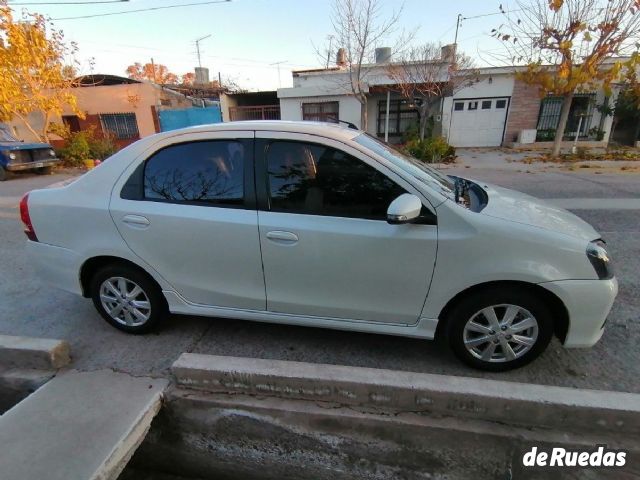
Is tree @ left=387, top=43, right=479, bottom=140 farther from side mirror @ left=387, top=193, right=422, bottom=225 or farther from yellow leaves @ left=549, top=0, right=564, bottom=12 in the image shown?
side mirror @ left=387, top=193, right=422, bottom=225

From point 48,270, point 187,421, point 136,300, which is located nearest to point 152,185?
point 136,300

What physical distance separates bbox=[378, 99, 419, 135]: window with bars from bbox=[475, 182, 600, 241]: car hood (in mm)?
17078

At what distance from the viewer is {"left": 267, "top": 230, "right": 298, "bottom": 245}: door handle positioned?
239cm

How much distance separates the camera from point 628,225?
5.51 meters

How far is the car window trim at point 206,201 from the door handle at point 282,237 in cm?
23

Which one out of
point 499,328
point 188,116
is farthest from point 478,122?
point 499,328

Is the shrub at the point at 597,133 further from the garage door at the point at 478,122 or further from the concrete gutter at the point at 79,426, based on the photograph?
the concrete gutter at the point at 79,426

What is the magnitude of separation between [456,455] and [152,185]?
8.80 ft

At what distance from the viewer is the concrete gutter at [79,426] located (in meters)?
1.87

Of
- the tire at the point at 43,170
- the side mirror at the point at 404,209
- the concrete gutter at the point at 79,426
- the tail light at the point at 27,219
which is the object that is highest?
the side mirror at the point at 404,209

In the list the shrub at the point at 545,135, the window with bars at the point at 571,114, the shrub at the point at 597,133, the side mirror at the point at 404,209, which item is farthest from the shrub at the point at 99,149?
the shrub at the point at 597,133

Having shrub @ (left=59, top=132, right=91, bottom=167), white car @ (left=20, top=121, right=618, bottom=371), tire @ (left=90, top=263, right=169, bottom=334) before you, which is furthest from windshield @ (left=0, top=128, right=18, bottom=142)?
tire @ (left=90, top=263, right=169, bottom=334)

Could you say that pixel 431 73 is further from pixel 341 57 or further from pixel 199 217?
pixel 199 217

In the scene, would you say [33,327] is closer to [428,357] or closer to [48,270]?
[48,270]
